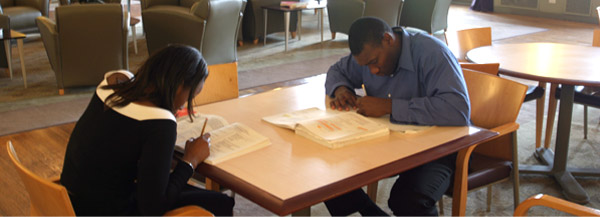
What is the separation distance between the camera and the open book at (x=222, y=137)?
6.22ft

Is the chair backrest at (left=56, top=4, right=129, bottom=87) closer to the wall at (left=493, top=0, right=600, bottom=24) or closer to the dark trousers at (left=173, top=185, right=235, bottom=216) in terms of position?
the dark trousers at (left=173, top=185, right=235, bottom=216)

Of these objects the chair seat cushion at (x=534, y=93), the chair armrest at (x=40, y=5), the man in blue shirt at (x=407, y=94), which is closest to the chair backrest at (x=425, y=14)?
the chair seat cushion at (x=534, y=93)

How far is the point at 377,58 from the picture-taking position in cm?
234

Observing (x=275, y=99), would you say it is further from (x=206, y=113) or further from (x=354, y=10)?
(x=354, y=10)

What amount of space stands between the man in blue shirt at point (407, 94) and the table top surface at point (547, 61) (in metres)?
0.91

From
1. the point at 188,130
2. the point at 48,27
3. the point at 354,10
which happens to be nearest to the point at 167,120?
the point at 188,130

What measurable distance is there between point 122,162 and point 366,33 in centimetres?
106

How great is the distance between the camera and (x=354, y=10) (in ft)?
25.6

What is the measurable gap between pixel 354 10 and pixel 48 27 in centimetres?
398

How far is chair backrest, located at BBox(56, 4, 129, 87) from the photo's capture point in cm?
505

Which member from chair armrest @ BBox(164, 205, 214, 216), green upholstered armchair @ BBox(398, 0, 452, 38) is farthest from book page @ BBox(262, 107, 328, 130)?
green upholstered armchair @ BBox(398, 0, 452, 38)

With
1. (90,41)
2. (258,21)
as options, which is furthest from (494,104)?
(258,21)

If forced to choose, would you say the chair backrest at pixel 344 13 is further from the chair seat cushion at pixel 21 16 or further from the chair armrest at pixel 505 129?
the chair armrest at pixel 505 129

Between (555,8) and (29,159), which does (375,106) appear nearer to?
(29,159)
